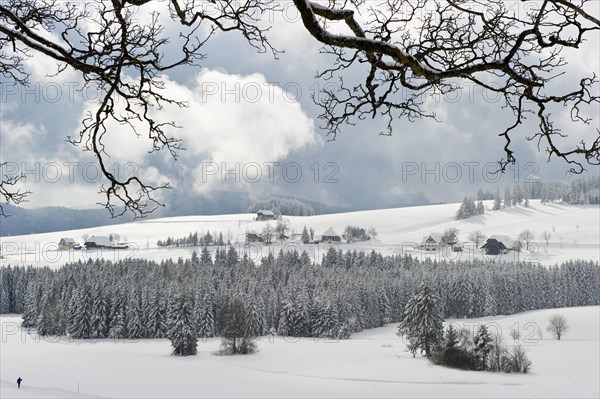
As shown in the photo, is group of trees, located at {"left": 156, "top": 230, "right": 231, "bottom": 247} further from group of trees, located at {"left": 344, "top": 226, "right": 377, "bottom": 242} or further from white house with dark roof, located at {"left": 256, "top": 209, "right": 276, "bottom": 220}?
group of trees, located at {"left": 344, "top": 226, "right": 377, "bottom": 242}

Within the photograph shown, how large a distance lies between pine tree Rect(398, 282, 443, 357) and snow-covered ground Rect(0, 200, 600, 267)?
5817cm

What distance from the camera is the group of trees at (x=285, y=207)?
175m

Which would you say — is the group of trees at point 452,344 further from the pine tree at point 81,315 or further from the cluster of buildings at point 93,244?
the cluster of buildings at point 93,244

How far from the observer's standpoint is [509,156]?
4727mm

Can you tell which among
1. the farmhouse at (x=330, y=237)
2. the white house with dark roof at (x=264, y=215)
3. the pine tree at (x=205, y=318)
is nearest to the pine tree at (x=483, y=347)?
A: the pine tree at (x=205, y=318)

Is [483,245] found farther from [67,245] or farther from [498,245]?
[67,245]

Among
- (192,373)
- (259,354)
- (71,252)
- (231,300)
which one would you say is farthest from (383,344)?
(71,252)

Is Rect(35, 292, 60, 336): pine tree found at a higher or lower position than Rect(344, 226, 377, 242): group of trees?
lower

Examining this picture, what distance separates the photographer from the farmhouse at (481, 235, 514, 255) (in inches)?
4262

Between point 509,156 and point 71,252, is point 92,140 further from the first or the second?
point 71,252

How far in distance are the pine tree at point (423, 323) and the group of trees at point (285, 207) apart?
410 feet

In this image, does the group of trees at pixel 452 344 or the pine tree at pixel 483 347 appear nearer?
the group of trees at pixel 452 344

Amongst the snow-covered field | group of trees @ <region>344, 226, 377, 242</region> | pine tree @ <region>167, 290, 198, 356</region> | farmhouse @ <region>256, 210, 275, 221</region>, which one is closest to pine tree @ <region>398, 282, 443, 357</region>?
the snow-covered field

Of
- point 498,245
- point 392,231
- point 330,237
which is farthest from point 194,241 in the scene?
point 498,245
